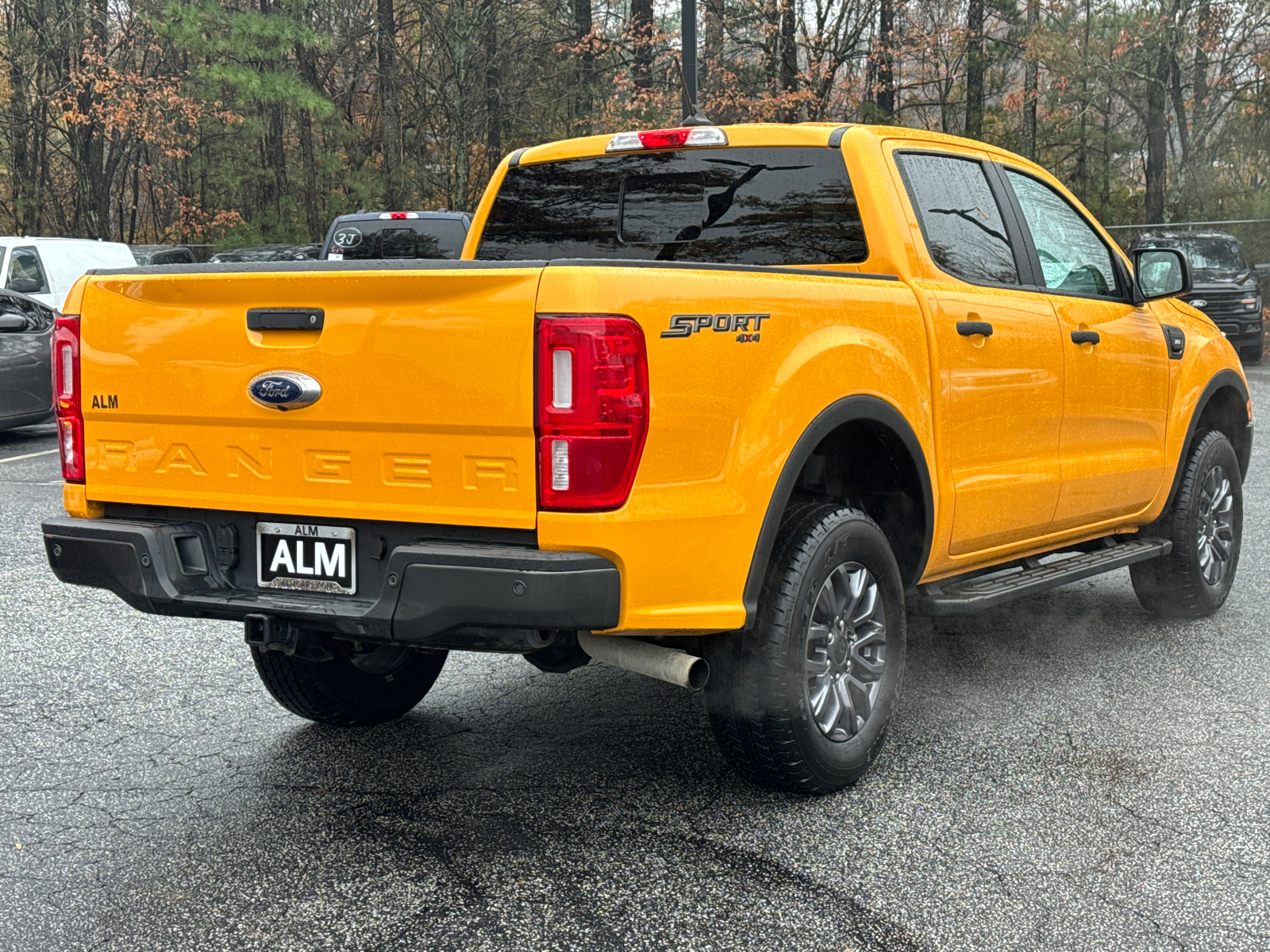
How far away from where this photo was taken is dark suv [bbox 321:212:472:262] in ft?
45.4

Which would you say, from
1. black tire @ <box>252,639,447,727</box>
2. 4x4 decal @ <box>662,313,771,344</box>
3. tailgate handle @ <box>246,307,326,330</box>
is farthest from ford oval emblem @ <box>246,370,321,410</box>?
black tire @ <box>252,639,447,727</box>

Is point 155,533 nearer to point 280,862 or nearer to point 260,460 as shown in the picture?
point 260,460

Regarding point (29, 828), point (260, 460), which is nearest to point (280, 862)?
point (29, 828)

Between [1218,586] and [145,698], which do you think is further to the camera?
[1218,586]

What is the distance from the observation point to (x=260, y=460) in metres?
3.65

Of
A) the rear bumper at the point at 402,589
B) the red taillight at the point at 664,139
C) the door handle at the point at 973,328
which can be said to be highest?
the red taillight at the point at 664,139

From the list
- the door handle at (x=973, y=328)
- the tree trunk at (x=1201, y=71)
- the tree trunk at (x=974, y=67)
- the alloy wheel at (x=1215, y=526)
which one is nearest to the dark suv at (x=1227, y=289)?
the tree trunk at (x=1201, y=71)

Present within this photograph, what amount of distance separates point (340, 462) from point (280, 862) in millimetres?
1054

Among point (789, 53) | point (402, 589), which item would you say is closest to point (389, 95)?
point (789, 53)

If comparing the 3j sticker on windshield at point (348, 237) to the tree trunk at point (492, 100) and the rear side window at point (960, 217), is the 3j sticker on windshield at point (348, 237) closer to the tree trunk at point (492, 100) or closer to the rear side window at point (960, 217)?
the rear side window at point (960, 217)

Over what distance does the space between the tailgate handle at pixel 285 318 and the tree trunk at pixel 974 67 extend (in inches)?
988

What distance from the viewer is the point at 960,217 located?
4930 millimetres

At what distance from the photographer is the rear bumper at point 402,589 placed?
10.7ft

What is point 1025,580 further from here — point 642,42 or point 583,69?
point 583,69
